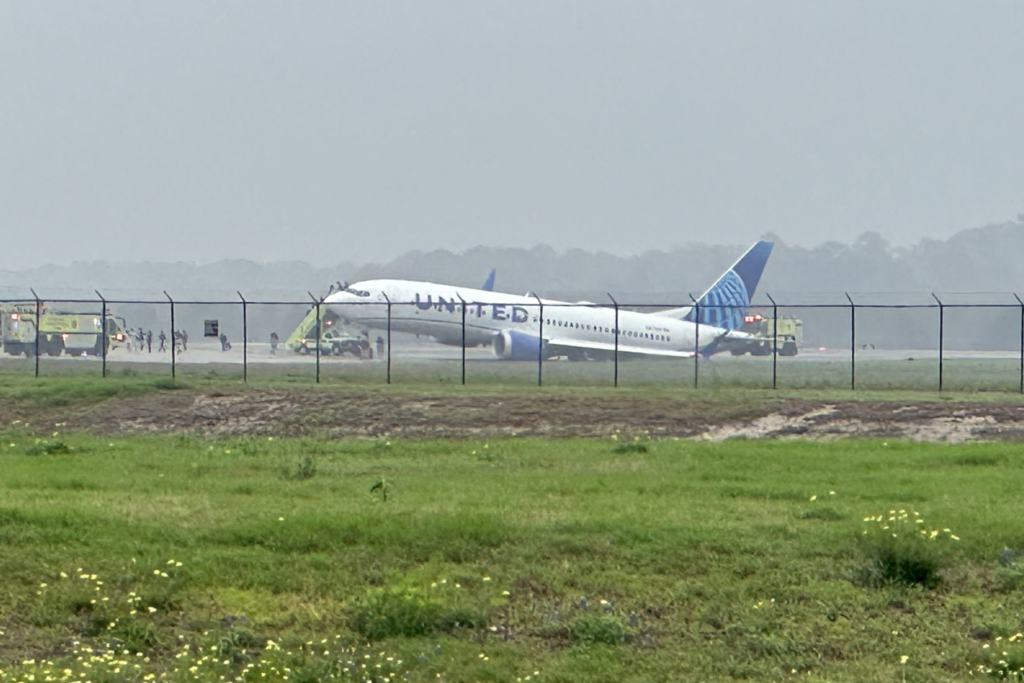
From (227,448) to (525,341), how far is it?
28.9 m

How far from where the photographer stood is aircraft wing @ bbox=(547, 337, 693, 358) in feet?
169

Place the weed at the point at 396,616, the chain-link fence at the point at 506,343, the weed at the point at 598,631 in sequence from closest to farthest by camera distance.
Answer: the weed at the point at 598,631
the weed at the point at 396,616
the chain-link fence at the point at 506,343

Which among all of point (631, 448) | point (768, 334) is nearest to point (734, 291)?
point (768, 334)

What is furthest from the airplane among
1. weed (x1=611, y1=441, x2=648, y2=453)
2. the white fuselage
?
weed (x1=611, y1=441, x2=648, y2=453)

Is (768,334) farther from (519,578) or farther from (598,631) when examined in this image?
(598,631)

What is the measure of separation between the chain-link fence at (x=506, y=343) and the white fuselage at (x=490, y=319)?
0.07 meters

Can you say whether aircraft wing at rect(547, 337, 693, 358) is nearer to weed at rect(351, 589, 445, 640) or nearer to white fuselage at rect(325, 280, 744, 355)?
white fuselage at rect(325, 280, 744, 355)

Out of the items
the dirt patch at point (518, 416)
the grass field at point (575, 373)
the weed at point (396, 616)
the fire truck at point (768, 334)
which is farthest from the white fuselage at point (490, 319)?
the weed at point (396, 616)

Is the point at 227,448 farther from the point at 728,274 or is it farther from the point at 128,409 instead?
the point at 728,274

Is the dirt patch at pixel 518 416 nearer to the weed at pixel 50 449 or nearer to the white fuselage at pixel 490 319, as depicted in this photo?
the weed at pixel 50 449

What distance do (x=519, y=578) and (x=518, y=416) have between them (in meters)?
13.8

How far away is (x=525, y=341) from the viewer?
1932 inches

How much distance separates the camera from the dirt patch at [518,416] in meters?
23.7

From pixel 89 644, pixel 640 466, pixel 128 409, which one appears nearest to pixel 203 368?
pixel 128 409
